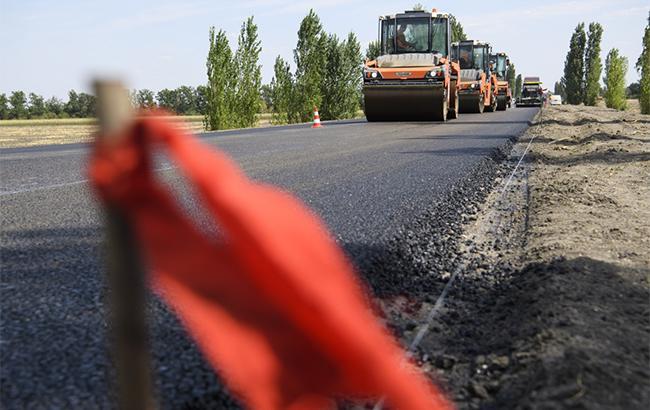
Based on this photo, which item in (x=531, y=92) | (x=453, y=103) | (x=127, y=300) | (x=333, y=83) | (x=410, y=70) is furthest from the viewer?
(x=531, y=92)

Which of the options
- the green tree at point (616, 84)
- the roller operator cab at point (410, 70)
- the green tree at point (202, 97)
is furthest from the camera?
the green tree at point (616, 84)

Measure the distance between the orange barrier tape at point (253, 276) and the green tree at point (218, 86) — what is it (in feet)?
88.0

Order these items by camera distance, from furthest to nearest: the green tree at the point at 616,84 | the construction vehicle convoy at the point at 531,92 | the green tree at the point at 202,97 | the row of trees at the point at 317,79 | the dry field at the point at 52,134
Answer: the construction vehicle convoy at the point at 531,92 → the green tree at the point at 616,84 → the row of trees at the point at 317,79 → the green tree at the point at 202,97 → the dry field at the point at 52,134

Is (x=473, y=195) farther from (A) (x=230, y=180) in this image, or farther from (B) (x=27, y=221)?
(A) (x=230, y=180)

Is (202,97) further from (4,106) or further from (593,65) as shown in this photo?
(593,65)

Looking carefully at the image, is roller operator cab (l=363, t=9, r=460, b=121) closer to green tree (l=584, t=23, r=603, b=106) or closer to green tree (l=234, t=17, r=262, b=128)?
green tree (l=234, t=17, r=262, b=128)

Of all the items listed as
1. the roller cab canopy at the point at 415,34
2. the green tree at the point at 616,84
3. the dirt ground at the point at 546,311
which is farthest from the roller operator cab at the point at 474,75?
the dirt ground at the point at 546,311

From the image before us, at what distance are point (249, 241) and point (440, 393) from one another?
1.59 meters

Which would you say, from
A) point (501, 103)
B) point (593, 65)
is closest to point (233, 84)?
point (501, 103)

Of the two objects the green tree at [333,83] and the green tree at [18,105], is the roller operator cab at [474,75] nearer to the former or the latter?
the green tree at [333,83]

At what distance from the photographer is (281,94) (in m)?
34.8

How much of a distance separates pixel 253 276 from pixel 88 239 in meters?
3.37

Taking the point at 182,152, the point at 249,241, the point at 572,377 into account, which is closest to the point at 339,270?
the point at 249,241

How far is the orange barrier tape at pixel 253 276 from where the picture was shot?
30.2 inches
